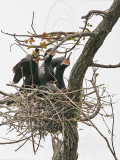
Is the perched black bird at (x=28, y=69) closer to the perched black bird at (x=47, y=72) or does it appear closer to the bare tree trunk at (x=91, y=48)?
the perched black bird at (x=47, y=72)

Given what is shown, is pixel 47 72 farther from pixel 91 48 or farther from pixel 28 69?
pixel 91 48

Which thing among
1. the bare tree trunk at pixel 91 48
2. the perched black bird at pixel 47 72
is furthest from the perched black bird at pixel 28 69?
the bare tree trunk at pixel 91 48

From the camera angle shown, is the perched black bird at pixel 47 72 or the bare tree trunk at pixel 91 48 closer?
the bare tree trunk at pixel 91 48

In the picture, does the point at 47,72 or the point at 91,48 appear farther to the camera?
the point at 47,72

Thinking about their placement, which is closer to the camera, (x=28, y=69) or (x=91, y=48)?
(x=91, y=48)

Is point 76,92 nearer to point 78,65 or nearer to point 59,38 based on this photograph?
point 78,65

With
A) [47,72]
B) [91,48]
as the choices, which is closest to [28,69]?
[47,72]

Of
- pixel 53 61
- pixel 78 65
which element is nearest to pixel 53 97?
pixel 78 65

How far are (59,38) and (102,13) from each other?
0.80ft

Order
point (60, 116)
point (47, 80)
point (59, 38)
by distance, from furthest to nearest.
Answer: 1. point (47, 80)
2. point (60, 116)
3. point (59, 38)

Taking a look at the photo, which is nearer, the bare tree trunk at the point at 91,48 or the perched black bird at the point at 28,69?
the bare tree trunk at the point at 91,48

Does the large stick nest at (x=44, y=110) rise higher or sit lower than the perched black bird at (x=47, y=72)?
lower

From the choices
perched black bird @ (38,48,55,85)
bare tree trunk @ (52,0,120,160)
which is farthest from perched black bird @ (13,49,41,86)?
bare tree trunk @ (52,0,120,160)

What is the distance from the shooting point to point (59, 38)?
1.70m
